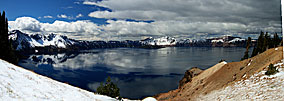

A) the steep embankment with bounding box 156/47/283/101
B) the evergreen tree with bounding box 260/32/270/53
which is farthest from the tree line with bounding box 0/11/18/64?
the evergreen tree with bounding box 260/32/270/53

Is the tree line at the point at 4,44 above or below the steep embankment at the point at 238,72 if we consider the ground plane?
above

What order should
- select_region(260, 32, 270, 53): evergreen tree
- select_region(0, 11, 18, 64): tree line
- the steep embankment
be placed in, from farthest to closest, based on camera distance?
select_region(260, 32, 270, 53): evergreen tree < select_region(0, 11, 18, 64): tree line < the steep embankment

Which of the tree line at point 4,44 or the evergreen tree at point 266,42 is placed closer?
the tree line at point 4,44

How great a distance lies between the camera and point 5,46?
60562 mm

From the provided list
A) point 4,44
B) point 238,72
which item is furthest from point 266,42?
point 4,44

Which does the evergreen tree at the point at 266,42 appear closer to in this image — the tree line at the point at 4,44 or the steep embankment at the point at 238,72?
the steep embankment at the point at 238,72

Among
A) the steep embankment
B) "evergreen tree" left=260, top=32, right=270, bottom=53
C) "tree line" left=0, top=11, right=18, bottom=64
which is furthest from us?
"evergreen tree" left=260, top=32, right=270, bottom=53

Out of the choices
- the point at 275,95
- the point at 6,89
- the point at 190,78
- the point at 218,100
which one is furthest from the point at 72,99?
the point at 190,78

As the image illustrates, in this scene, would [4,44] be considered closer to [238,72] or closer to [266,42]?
[238,72]

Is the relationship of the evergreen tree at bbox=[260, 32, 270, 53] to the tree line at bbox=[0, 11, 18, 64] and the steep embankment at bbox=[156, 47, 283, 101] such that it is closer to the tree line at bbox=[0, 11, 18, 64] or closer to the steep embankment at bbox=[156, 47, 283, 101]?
the steep embankment at bbox=[156, 47, 283, 101]

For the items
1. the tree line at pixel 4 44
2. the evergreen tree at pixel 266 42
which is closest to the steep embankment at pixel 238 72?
the evergreen tree at pixel 266 42

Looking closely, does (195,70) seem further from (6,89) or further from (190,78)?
(6,89)

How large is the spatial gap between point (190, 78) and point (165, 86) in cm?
2138

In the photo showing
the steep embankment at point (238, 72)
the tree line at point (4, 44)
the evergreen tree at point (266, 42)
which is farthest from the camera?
the evergreen tree at point (266, 42)
